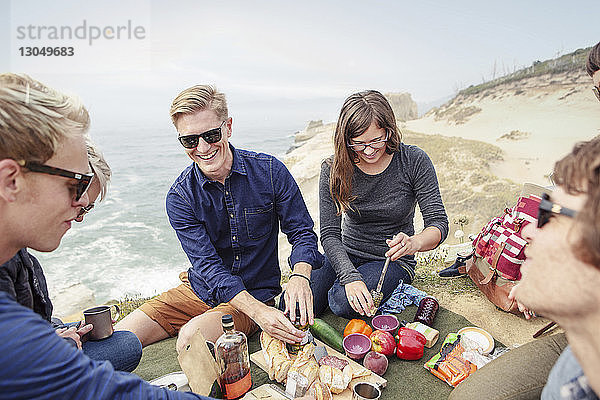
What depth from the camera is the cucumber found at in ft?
8.84

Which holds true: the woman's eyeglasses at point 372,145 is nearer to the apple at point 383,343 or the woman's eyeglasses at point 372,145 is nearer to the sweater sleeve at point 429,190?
the sweater sleeve at point 429,190

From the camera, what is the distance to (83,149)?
141 centimetres

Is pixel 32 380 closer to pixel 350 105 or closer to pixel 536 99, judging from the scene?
pixel 350 105

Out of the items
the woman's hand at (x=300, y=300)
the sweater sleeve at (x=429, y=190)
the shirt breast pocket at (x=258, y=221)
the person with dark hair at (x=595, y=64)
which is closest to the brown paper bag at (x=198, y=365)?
the woman's hand at (x=300, y=300)

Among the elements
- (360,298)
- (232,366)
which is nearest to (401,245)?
(360,298)

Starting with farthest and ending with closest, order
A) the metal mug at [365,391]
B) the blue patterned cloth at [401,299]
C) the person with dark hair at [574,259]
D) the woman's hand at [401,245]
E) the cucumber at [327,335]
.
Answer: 1. the blue patterned cloth at [401,299]
2. the woman's hand at [401,245]
3. the cucumber at [327,335]
4. the metal mug at [365,391]
5. the person with dark hair at [574,259]

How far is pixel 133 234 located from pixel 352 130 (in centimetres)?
2037

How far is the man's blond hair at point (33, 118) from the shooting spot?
45.8 inches

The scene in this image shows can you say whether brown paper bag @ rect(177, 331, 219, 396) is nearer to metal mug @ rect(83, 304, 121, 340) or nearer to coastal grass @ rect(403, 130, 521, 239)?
metal mug @ rect(83, 304, 121, 340)

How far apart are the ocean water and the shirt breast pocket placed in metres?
1.64

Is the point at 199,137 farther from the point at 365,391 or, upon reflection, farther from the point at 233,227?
the point at 365,391

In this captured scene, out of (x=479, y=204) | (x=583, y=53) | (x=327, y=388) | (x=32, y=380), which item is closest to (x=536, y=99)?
(x=583, y=53)

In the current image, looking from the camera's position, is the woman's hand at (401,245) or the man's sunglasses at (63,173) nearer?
the man's sunglasses at (63,173)

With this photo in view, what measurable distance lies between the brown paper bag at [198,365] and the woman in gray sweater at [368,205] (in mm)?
1264
